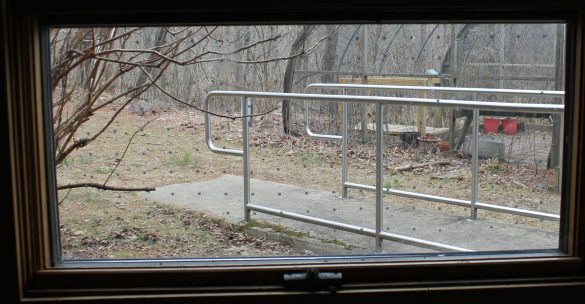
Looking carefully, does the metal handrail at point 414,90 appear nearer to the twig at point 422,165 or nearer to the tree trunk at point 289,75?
the tree trunk at point 289,75

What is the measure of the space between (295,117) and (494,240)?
2.88 feet

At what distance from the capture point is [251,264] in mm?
1360

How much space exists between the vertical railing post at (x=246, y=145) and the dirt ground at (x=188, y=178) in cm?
3

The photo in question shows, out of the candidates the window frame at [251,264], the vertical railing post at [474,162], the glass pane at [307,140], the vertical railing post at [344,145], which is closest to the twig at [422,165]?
the glass pane at [307,140]

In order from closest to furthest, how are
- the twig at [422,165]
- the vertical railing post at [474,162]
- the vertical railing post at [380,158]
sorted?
the twig at [422,165]
the vertical railing post at [474,162]
the vertical railing post at [380,158]

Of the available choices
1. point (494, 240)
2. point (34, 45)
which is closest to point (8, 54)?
point (34, 45)

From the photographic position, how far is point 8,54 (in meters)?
1.22

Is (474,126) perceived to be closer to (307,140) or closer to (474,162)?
(474,162)

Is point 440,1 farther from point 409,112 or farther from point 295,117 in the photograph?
point 409,112

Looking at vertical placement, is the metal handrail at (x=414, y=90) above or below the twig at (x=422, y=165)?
above

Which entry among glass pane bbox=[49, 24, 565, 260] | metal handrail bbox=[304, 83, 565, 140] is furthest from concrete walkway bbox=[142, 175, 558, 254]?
metal handrail bbox=[304, 83, 565, 140]

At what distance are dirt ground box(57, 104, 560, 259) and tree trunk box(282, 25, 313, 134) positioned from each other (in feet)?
0.16

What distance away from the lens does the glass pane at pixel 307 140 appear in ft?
5.79

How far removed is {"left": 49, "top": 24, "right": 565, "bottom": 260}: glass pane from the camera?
176 centimetres
